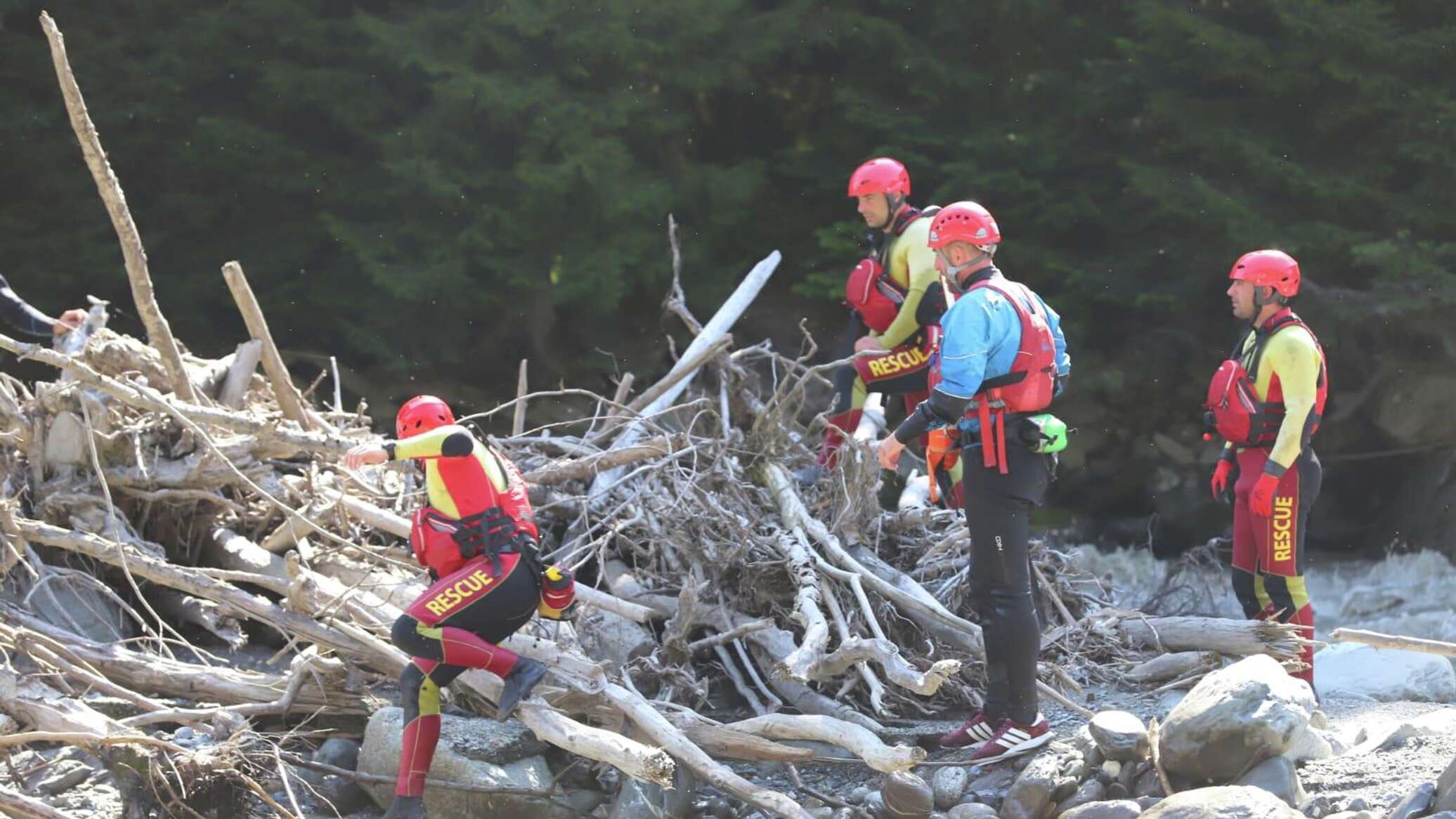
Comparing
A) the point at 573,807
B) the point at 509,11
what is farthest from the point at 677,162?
the point at 573,807

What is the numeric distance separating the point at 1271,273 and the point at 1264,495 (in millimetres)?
994

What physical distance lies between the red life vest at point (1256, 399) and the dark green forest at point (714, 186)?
493 centimetres

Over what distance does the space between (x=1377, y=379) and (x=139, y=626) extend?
9.58 meters

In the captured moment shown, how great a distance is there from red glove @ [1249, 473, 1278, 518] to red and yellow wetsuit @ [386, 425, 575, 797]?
314 cm

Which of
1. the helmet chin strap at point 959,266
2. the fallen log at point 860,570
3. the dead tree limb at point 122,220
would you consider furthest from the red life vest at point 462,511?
the dead tree limb at point 122,220

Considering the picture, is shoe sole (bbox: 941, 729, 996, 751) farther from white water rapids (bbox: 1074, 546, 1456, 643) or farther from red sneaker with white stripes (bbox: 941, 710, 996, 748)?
white water rapids (bbox: 1074, 546, 1456, 643)

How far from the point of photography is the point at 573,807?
561cm

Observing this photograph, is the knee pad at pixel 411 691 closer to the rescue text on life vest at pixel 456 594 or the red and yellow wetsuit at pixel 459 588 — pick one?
the red and yellow wetsuit at pixel 459 588

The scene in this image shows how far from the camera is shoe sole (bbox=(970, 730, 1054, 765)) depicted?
542cm

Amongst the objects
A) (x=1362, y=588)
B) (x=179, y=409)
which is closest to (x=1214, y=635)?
(x=179, y=409)

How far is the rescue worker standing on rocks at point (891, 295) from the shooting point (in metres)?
7.18

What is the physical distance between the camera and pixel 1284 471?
6.43 metres

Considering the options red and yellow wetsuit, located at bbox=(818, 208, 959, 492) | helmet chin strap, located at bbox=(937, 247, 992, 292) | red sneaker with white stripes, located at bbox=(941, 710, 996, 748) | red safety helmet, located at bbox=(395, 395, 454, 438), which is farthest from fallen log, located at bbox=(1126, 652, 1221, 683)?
red safety helmet, located at bbox=(395, 395, 454, 438)

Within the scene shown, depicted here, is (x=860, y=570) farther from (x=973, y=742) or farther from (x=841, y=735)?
(x=841, y=735)
